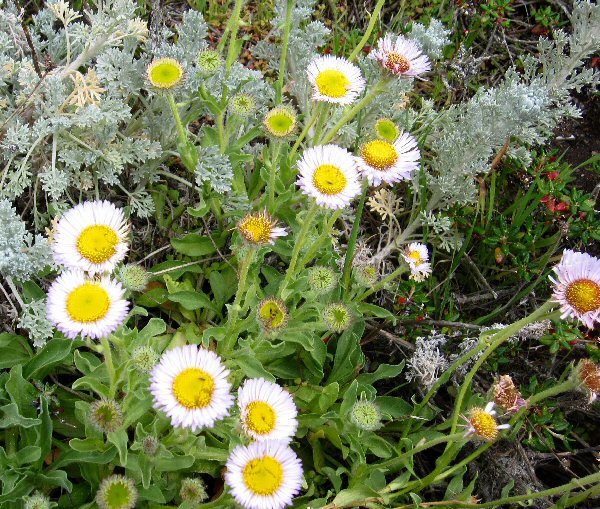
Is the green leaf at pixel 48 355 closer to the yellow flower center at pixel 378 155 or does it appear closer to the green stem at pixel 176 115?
the green stem at pixel 176 115

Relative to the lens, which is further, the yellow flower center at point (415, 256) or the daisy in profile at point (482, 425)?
the yellow flower center at point (415, 256)

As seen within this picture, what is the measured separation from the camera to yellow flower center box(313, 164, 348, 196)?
226cm

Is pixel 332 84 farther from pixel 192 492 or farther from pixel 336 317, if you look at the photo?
pixel 192 492

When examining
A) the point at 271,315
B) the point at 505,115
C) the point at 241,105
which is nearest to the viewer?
the point at 271,315

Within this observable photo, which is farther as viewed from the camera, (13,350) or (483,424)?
(13,350)

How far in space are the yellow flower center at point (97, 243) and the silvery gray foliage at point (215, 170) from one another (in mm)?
712

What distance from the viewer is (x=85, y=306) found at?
1918mm

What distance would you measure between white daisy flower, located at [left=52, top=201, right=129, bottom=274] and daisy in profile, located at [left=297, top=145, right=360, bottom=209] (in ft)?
2.00

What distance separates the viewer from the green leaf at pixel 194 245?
2.88m

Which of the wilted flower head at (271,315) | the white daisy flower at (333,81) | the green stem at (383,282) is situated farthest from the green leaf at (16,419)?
the white daisy flower at (333,81)

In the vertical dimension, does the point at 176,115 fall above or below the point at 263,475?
above

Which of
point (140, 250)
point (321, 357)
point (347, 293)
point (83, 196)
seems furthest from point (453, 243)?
point (83, 196)

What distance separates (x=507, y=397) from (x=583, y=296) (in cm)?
45

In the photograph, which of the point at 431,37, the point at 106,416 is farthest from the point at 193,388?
the point at 431,37
